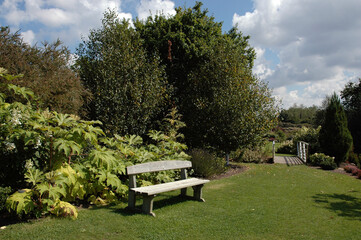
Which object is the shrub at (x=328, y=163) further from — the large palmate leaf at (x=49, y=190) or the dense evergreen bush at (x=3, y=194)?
the dense evergreen bush at (x=3, y=194)

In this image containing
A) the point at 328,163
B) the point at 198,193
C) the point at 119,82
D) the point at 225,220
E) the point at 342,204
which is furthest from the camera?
the point at 328,163

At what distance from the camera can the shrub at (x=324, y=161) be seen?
45.4ft

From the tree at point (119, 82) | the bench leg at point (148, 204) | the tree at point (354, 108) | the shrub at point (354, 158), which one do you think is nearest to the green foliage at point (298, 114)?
the tree at point (354, 108)

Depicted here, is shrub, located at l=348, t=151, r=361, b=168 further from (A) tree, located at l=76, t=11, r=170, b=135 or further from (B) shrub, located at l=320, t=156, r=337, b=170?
(A) tree, located at l=76, t=11, r=170, b=135

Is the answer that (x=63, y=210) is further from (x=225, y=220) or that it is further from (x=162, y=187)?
(x=225, y=220)

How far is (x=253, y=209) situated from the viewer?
586 centimetres

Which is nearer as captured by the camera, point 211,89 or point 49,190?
point 49,190

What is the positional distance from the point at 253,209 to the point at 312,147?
1418cm

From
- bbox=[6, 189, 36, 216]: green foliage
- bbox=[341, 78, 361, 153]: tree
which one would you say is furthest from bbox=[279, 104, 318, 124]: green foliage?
bbox=[6, 189, 36, 216]: green foliage

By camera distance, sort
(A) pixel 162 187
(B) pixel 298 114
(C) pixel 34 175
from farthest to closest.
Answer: (B) pixel 298 114
(A) pixel 162 187
(C) pixel 34 175

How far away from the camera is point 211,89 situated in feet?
40.9

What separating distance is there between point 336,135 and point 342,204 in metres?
9.68

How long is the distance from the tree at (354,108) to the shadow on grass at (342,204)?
579 inches

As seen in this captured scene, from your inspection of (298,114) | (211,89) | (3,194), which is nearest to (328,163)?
(211,89)
